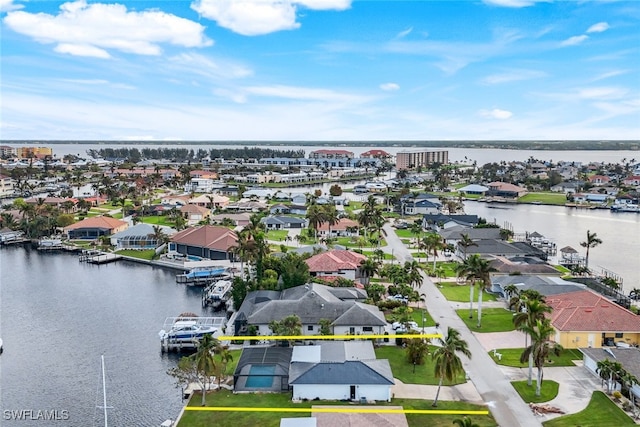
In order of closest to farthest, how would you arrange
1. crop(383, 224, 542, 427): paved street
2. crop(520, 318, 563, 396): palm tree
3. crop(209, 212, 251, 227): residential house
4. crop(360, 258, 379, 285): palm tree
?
crop(383, 224, 542, 427): paved street
crop(520, 318, 563, 396): palm tree
crop(360, 258, 379, 285): palm tree
crop(209, 212, 251, 227): residential house

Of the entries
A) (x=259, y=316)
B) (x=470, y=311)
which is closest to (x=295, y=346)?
(x=259, y=316)

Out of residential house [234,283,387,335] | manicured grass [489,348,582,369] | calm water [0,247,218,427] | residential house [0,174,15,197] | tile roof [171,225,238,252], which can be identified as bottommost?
calm water [0,247,218,427]

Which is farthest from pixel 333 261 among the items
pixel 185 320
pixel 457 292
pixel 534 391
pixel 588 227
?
pixel 588 227

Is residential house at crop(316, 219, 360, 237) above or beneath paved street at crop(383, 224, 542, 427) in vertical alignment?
above

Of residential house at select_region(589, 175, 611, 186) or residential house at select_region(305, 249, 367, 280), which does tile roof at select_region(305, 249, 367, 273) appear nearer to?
residential house at select_region(305, 249, 367, 280)

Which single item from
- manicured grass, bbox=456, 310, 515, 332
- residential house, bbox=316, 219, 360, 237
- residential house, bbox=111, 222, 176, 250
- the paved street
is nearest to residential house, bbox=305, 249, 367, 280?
the paved street

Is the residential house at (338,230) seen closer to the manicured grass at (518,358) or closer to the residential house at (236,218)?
the residential house at (236,218)

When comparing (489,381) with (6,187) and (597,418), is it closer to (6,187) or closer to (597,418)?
(597,418)
